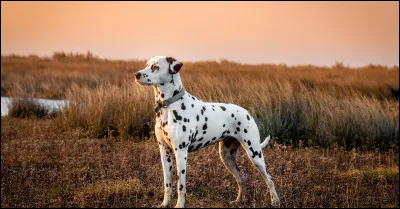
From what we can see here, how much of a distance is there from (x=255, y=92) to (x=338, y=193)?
4.96 m

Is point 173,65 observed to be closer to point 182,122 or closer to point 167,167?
point 182,122

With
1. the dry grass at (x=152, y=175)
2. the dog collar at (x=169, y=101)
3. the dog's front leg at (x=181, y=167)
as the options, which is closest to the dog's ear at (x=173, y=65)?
the dog collar at (x=169, y=101)

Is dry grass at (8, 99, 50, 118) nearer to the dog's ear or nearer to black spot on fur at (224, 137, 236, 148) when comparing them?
black spot on fur at (224, 137, 236, 148)

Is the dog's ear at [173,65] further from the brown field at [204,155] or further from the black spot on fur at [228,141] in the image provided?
the brown field at [204,155]

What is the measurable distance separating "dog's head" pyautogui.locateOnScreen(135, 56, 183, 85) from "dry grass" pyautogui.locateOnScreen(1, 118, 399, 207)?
1.79m

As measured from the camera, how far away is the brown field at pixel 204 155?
7.62m

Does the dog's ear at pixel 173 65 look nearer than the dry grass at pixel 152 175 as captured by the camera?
Yes

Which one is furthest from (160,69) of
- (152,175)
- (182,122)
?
(152,175)

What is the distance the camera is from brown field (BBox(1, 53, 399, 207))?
25.0 ft

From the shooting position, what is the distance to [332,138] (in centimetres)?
1195

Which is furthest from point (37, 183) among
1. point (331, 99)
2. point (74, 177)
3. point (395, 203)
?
point (331, 99)

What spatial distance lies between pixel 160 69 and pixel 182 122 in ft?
2.13

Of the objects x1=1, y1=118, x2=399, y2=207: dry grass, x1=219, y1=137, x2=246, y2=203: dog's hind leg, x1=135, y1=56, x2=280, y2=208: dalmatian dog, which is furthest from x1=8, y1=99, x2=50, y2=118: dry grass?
x1=135, y1=56, x2=280, y2=208: dalmatian dog

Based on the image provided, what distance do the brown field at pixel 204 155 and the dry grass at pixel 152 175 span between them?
0.07ft
